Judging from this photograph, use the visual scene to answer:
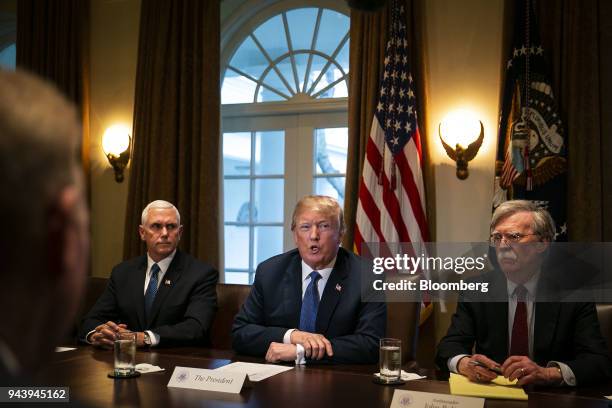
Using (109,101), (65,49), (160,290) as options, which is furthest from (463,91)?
(65,49)

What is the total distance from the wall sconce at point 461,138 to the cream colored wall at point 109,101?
9.02 ft

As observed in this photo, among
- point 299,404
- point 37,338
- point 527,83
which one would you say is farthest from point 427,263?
point 37,338

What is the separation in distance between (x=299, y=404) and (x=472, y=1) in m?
3.59

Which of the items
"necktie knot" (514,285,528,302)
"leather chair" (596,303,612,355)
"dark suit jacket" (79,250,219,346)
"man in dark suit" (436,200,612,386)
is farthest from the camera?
"dark suit jacket" (79,250,219,346)

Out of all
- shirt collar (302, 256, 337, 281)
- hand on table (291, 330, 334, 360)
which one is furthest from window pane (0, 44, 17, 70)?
hand on table (291, 330, 334, 360)

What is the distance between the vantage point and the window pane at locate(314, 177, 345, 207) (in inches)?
198

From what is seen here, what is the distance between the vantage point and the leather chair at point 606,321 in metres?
2.56

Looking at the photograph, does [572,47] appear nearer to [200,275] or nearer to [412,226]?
[412,226]

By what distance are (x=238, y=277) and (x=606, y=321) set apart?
335cm

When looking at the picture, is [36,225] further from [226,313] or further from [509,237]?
[226,313]

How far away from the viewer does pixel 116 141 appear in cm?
539

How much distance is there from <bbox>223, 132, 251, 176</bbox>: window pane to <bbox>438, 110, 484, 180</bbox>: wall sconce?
175 centimetres

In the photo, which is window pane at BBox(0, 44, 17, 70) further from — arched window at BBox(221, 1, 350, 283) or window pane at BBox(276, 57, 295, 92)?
window pane at BBox(276, 57, 295, 92)

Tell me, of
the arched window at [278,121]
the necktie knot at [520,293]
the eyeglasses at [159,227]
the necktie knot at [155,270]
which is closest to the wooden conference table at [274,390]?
the necktie knot at [520,293]
